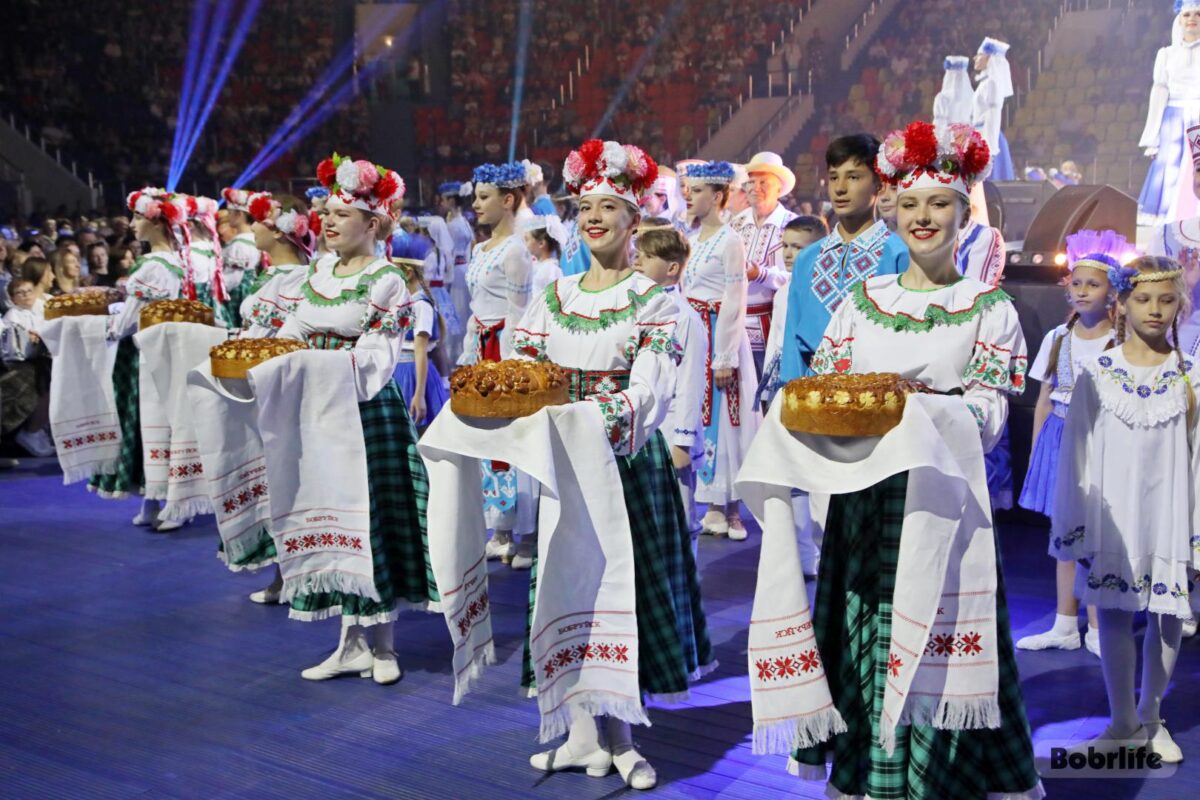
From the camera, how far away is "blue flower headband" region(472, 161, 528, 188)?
225 inches

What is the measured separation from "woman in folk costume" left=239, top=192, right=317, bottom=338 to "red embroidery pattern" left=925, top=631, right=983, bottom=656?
8.23ft

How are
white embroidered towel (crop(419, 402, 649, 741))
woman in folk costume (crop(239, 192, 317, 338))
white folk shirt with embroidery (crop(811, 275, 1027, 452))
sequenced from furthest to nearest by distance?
woman in folk costume (crop(239, 192, 317, 338)) < white embroidered towel (crop(419, 402, 649, 741)) < white folk shirt with embroidery (crop(811, 275, 1027, 452))

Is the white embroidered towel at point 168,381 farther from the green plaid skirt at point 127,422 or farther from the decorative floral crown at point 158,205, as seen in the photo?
the decorative floral crown at point 158,205

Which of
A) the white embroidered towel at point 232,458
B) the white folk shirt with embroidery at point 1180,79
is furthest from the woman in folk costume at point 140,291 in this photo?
the white folk shirt with embroidery at point 1180,79

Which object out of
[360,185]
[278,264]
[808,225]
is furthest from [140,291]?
[808,225]

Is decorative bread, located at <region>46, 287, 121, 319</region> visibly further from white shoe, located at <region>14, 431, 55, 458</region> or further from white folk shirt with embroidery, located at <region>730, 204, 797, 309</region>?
white folk shirt with embroidery, located at <region>730, 204, 797, 309</region>

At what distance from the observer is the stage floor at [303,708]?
3.47 meters

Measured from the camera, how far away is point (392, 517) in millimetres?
4227

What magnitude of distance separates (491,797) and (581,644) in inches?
19.6

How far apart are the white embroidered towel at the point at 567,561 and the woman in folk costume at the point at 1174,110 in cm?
735

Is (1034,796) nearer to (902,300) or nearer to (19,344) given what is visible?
(902,300)

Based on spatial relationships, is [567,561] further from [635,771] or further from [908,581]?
[908,581]

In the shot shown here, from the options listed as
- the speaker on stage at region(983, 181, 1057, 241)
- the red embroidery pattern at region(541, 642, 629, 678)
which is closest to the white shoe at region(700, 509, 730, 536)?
the red embroidery pattern at region(541, 642, 629, 678)

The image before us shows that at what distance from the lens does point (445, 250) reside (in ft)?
36.8
